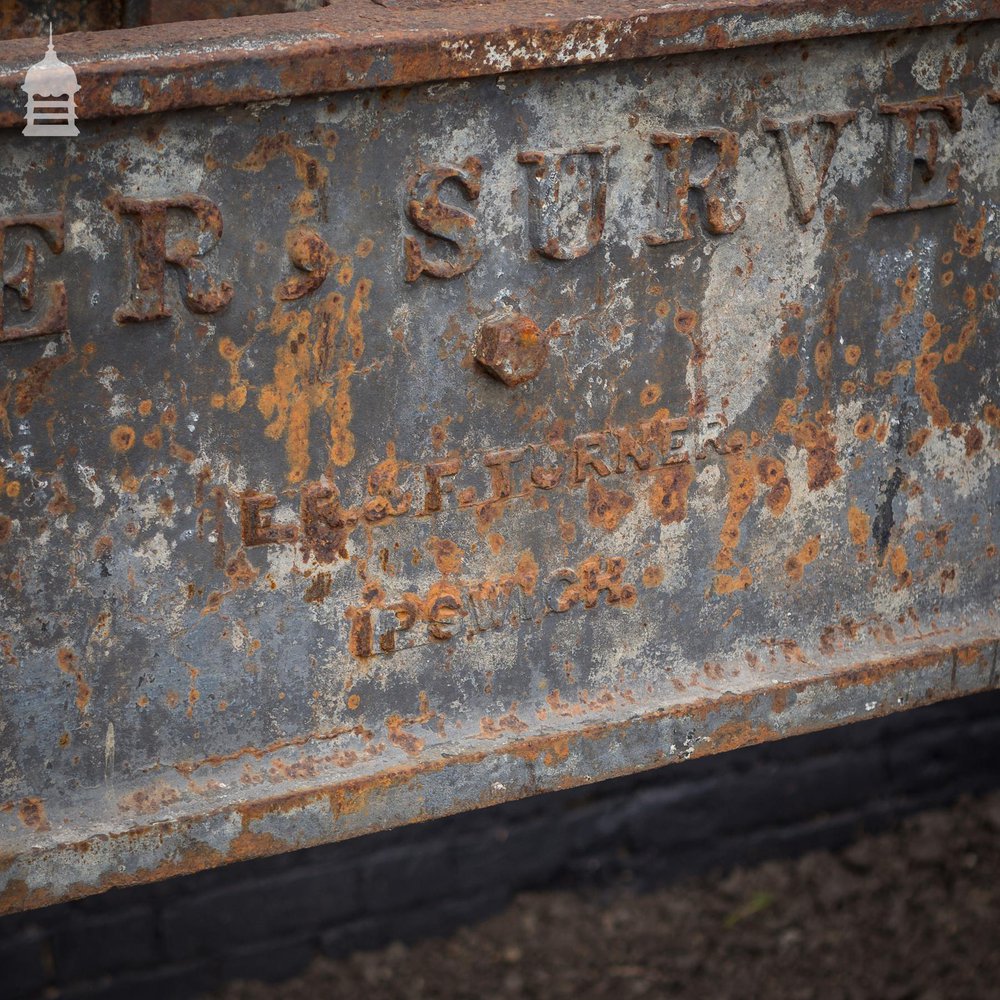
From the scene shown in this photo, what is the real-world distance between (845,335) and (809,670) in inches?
15.1

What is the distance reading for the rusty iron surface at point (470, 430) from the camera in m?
1.41

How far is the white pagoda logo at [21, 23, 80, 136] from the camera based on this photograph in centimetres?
126

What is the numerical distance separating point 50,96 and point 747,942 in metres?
1.99

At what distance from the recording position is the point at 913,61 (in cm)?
164

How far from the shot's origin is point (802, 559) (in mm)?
1790

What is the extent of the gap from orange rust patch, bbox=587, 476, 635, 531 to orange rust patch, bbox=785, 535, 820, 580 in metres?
0.22

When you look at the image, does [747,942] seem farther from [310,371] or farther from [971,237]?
[310,371]

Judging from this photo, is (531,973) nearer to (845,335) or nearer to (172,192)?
(845,335)

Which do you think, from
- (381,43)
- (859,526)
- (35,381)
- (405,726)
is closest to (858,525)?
(859,526)

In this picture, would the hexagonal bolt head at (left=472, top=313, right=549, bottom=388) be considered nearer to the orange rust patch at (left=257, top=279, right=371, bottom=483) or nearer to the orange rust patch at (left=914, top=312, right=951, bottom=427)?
the orange rust patch at (left=257, top=279, right=371, bottom=483)

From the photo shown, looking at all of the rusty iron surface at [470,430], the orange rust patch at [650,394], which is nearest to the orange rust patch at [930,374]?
the rusty iron surface at [470,430]

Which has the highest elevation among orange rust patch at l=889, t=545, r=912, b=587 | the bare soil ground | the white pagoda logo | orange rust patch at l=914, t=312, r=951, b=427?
the white pagoda logo

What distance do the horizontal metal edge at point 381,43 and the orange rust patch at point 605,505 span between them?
445 mm

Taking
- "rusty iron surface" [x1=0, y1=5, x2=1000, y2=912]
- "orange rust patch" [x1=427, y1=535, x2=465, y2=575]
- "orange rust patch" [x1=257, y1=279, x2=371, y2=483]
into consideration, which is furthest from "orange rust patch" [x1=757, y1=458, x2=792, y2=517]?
"orange rust patch" [x1=257, y1=279, x2=371, y2=483]
